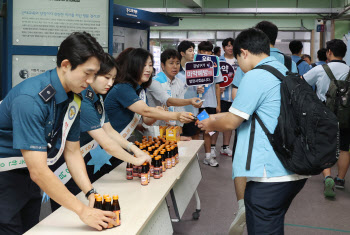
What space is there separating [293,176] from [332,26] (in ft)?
38.8

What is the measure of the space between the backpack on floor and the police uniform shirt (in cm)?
8

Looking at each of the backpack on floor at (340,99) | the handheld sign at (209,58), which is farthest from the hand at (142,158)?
the handheld sign at (209,58)

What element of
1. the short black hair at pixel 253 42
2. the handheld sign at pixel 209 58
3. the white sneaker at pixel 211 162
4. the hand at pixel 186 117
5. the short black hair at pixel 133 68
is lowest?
the white sneaker at pixel 211 162

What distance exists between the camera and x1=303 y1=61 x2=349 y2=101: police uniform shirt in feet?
15.8

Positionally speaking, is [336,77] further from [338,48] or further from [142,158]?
[142,158]

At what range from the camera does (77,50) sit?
173cm

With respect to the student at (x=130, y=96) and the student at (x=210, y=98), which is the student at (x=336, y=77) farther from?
the student at (x=130, y=96)

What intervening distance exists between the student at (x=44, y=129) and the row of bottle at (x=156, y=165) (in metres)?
0.54

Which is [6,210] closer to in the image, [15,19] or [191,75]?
[15,19]

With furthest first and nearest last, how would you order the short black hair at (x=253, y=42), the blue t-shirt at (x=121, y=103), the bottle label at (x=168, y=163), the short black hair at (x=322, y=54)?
the short black hair at (x=322, y=54) < the blue t-shirt at (x=121, y=103) < the bottle label at (x=168, y=163) < the short black hair at (x=253, y=42)

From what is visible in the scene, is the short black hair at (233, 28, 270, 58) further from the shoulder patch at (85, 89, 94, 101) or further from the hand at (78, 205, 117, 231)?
the hand at (78, 205, 117, 231)

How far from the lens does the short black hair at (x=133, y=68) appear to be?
3.19 meters

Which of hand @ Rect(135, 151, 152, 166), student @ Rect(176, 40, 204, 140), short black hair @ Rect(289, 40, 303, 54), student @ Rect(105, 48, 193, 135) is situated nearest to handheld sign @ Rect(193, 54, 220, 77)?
student @ Rect(176, 40, 204, 140)

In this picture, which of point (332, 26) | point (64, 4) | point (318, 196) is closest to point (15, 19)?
point (64, 4)
